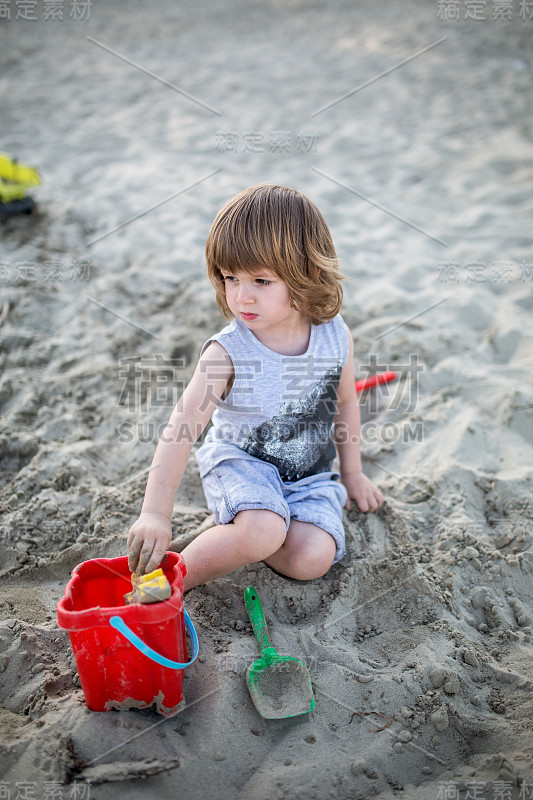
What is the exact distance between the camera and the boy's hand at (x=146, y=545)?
1329 millimetres

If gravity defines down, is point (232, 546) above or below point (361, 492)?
above

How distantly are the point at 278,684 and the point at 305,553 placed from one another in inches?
13.4

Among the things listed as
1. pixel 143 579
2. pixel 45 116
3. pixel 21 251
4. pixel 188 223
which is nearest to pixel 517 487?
pixel 143 579

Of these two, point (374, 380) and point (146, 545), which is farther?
point (374, 380)

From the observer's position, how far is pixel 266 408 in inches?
67.7

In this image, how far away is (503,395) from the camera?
2.23 m

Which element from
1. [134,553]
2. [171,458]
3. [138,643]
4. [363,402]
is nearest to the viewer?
[138,643]

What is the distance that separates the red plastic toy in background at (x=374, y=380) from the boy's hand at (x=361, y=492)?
0.49m

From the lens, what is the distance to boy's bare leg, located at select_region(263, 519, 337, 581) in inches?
63.9

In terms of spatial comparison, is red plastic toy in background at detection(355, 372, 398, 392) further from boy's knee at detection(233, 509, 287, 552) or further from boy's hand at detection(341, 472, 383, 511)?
boy's knee at detection(233, 509, 287, 552)

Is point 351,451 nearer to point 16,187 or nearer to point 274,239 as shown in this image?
point 274,239

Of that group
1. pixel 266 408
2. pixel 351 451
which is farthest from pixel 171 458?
pixel 351 451

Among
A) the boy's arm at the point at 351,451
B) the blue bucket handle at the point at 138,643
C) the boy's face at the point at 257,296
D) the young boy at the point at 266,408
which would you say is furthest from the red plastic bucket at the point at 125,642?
the boy's arm at the point at 351,451

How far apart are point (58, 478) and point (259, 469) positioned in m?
0.68
